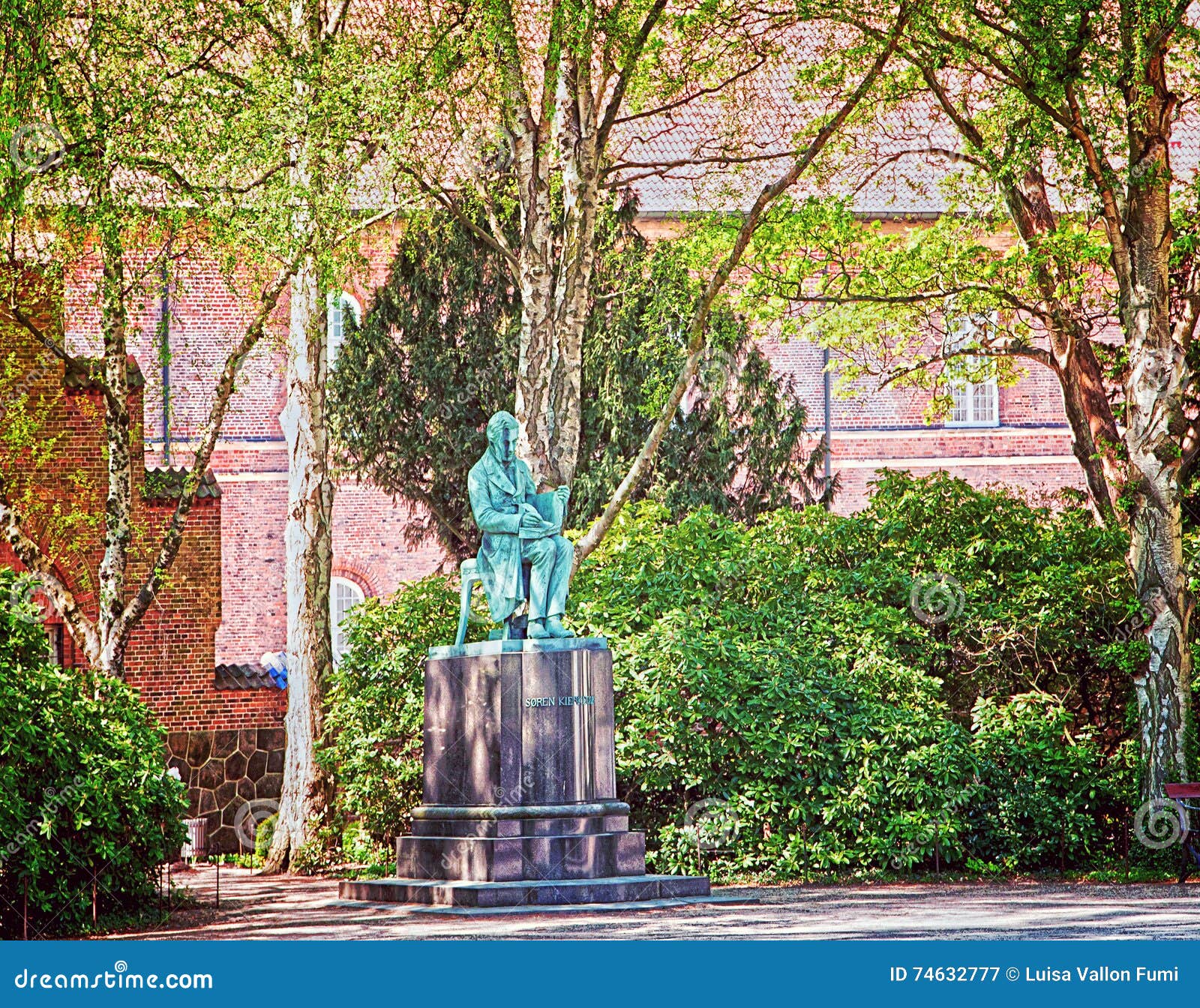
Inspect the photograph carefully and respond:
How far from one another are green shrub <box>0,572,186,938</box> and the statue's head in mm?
3590

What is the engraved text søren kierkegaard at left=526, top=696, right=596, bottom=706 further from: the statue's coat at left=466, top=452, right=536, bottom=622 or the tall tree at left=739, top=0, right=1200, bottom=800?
the tall tree at left=739, top=0, right=1200, bottom=800

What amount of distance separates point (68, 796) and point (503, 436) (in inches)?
169

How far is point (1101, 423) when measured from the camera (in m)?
18.7

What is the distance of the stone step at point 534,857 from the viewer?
484 inches

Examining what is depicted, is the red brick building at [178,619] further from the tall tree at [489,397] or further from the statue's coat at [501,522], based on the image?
the statue's coat at [501,522]

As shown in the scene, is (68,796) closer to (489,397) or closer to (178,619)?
(178,619)

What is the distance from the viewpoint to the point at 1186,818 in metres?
14.8

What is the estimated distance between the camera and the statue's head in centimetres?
1333

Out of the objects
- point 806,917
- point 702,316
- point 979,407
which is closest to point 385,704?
point 702,316

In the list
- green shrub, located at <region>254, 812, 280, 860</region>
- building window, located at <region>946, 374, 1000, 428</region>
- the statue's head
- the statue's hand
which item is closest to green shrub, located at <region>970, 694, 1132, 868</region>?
the statue's hand

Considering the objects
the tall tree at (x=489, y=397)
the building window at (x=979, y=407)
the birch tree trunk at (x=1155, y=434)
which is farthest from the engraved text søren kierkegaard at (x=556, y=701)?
the building window at (x=979, y=407)

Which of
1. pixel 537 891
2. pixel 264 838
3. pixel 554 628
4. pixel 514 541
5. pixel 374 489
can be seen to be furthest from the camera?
pixel 374 489

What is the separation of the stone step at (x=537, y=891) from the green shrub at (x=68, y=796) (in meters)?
1.84

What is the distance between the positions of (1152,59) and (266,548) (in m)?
19.8
